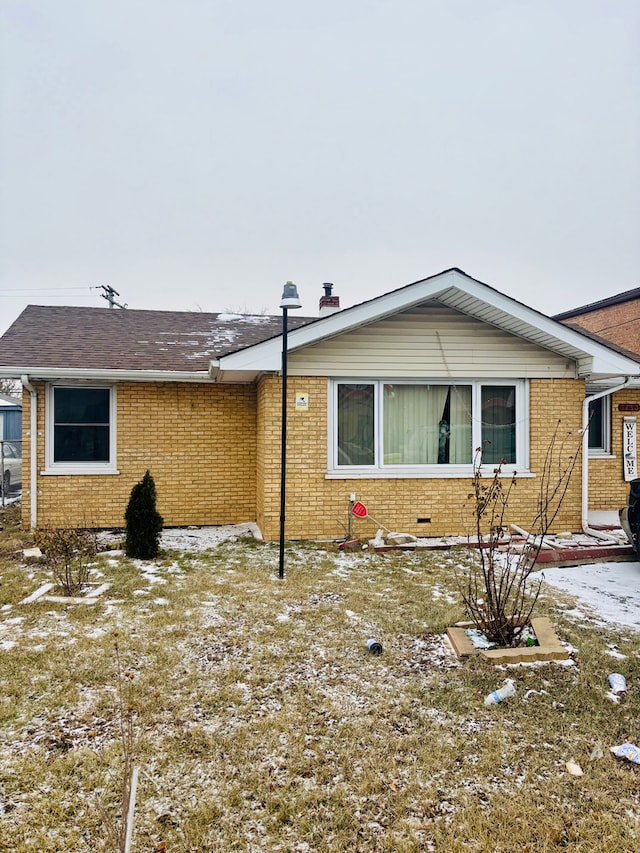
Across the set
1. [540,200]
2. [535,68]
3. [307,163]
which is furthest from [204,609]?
[540,200]

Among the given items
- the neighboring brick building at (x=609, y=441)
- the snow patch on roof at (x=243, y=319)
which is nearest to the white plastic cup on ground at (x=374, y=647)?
the neighboring brick building at (x=609, y=441)

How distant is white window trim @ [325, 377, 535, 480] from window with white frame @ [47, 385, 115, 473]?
3.94 meters

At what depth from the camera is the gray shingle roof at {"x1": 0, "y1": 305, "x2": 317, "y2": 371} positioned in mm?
9531

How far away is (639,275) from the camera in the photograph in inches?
1094

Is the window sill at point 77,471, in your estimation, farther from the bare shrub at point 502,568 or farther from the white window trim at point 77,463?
the bare shrub at point 502,568

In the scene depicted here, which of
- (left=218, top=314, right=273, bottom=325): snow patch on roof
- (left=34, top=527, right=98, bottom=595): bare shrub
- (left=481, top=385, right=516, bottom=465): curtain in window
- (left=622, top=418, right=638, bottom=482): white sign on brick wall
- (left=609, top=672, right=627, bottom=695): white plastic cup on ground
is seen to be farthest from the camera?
(left=218, top=314, right=273, bottom=325): snow patch on roof

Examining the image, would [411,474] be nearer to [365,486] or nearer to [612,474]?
[365,486]

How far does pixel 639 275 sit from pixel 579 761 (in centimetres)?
3026

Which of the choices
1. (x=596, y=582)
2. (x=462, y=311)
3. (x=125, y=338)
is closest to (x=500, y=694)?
(x=596, y=582)

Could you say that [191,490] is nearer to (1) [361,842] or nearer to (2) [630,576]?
(2) [630,576]

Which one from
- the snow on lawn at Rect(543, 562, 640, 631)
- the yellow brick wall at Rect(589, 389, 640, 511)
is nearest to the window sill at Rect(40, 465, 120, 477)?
the snow on lawn at Rect(543, 562, 640, 631)

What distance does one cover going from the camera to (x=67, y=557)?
6195mm

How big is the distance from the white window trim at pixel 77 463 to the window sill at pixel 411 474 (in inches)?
154

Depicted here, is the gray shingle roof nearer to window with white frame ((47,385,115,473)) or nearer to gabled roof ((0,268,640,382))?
gabled roof ((0,268,640,382))
